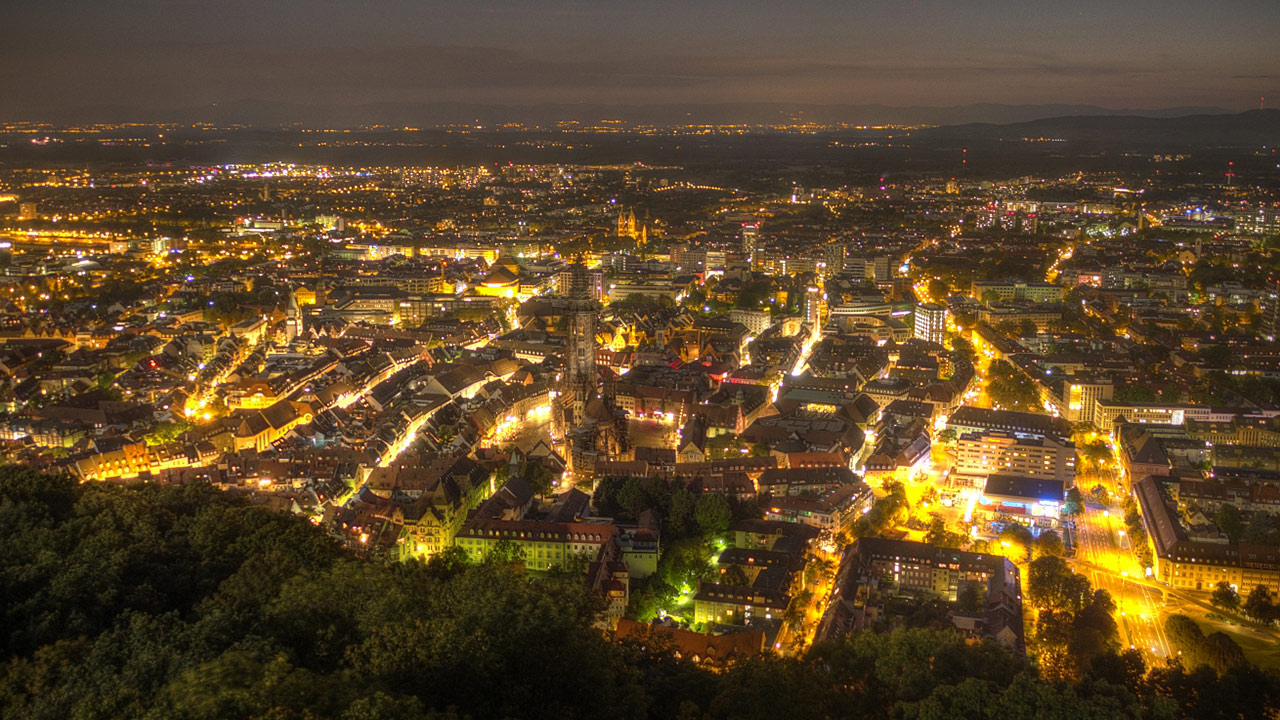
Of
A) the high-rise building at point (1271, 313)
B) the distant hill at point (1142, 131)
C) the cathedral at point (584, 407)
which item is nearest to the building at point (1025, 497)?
the cathedral at point (584, 407)

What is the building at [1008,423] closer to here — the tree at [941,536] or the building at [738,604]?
the tree at [941,536]

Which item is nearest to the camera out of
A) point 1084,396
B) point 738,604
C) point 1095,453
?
point 738,604

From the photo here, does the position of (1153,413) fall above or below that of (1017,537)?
above

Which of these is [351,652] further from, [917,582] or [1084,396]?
[1084,396]

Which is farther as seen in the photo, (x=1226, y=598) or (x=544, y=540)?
(x=544, y=540)

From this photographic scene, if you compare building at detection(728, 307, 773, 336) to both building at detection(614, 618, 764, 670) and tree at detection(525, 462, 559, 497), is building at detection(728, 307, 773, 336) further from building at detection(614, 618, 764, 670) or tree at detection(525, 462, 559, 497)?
building at detection(614, 618, 764, 670)

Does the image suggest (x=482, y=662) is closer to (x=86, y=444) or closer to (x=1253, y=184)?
(x=86, y=444)

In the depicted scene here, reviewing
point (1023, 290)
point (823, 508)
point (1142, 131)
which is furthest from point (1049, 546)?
point (1142, 131)
